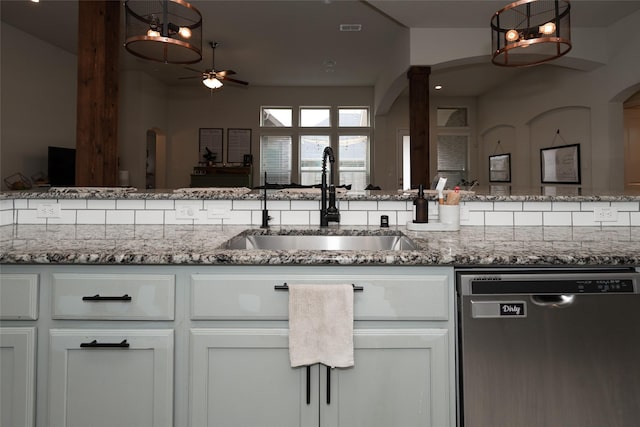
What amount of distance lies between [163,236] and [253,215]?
470 millimetres

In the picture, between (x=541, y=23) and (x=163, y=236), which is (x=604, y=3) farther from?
(x=163, y=236)

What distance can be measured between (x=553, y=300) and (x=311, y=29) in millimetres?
5049

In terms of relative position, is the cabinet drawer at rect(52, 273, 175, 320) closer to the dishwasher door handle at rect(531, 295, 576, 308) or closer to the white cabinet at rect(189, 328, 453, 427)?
the white cabinet at rect(189, 328, 453, 427)

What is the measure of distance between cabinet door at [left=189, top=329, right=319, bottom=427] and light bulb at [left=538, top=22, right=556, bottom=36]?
294 centimetres

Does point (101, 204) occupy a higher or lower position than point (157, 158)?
lower

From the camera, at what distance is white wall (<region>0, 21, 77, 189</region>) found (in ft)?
16.6

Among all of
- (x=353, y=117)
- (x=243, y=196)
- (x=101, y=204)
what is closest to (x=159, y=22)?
(x=101, y=204)

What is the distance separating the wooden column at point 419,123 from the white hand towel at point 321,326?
3972 mm

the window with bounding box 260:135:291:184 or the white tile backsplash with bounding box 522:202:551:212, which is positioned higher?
the window with bounding box 260:135:291:184

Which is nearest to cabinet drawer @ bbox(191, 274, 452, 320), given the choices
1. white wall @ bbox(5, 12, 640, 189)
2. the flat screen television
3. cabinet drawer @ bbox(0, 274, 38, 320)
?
cabinet drawer @ bbox(0, 274, 38, 320)

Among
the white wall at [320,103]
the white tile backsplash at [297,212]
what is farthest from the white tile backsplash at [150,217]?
the white wall at [320,103]

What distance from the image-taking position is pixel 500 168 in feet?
25.6

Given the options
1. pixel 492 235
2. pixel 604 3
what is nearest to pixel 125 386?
pixel 492 235

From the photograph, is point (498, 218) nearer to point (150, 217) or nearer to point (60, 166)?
point (150, 217)
